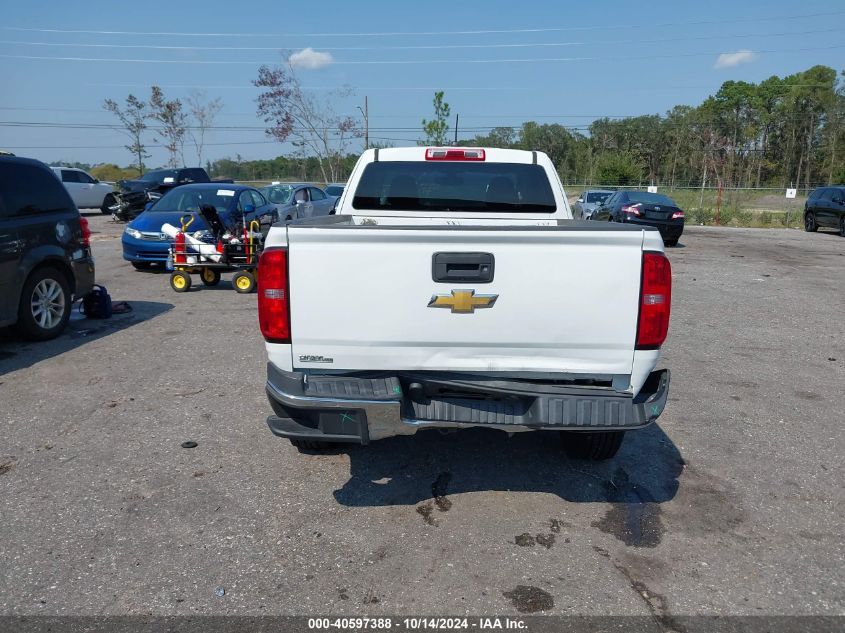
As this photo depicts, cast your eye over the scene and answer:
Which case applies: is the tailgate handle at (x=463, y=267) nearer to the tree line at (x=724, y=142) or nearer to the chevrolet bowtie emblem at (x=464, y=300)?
the chevrolet bowtie emblem at (x=464, y=300)

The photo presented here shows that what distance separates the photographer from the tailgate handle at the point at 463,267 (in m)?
3.27

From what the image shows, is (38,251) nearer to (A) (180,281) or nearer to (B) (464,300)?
(A) (180,281)

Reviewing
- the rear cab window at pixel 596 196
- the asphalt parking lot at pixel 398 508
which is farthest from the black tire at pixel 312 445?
the rear cab window at pixel 596 196

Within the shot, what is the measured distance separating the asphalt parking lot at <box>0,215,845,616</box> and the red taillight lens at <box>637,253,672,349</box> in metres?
1.08

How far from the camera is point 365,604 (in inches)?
115

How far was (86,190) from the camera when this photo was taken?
87.6 feet

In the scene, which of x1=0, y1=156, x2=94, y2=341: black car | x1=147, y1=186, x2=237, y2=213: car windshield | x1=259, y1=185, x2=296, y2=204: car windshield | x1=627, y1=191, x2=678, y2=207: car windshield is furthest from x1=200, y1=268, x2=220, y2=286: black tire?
x1=627, y1=191, x2=678, y2=207: car windshield

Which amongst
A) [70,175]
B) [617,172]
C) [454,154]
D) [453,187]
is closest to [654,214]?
[453,187]

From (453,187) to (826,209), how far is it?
82.1ft

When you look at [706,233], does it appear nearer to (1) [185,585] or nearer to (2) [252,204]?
(2) [252,204]

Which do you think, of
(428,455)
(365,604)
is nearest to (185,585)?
(365,604)

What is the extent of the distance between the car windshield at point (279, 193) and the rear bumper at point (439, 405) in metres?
12.9

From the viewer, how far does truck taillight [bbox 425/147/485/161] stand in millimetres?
5285

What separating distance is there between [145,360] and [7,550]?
3.53m
